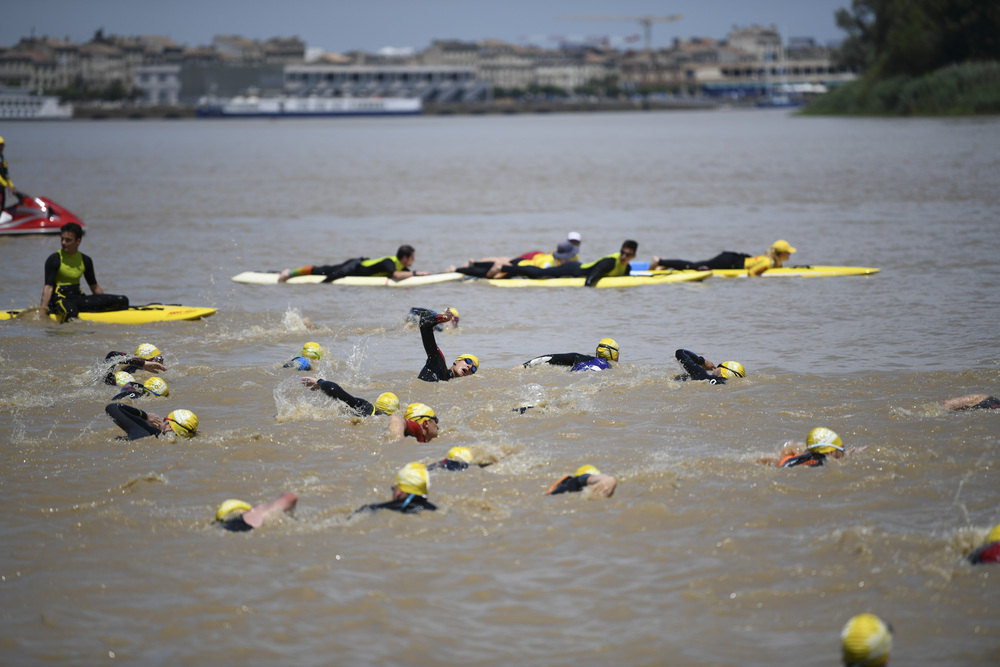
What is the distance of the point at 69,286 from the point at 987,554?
12861mm

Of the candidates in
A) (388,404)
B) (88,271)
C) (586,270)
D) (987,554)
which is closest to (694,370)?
(388,404)

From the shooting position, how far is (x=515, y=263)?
790 inches

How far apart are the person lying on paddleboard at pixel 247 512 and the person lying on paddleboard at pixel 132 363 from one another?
15.3ft

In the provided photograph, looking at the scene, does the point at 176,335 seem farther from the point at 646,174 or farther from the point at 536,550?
the point at 646,174

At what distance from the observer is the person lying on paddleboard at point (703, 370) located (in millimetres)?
11789

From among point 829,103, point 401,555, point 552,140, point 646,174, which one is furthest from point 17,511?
point 829,103

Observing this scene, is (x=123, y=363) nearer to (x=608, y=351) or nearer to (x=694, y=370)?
(x=608, y=351)

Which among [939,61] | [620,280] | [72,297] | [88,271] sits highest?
[939,61]

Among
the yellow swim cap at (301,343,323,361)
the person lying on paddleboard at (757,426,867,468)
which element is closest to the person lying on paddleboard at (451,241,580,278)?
the yellow swim cap at (301,343,323,361)

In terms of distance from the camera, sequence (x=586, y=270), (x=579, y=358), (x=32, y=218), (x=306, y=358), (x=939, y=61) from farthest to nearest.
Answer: (x=939, y=61)
(x=32, y=218)
(x=586, y=270)
(x=306, y=358)
(x=579, y=358)

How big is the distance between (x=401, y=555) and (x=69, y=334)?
911 centimetres

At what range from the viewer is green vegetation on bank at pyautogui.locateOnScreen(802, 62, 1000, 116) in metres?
78.1

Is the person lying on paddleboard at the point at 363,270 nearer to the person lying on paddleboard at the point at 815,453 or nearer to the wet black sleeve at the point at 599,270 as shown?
the wet black sleeve at the point at 599,270

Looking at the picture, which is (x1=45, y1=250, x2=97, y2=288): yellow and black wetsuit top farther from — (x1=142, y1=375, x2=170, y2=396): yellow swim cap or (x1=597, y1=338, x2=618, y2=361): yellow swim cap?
(x1=597, y1=338, x2=618, y2=361): yellow swim cap
